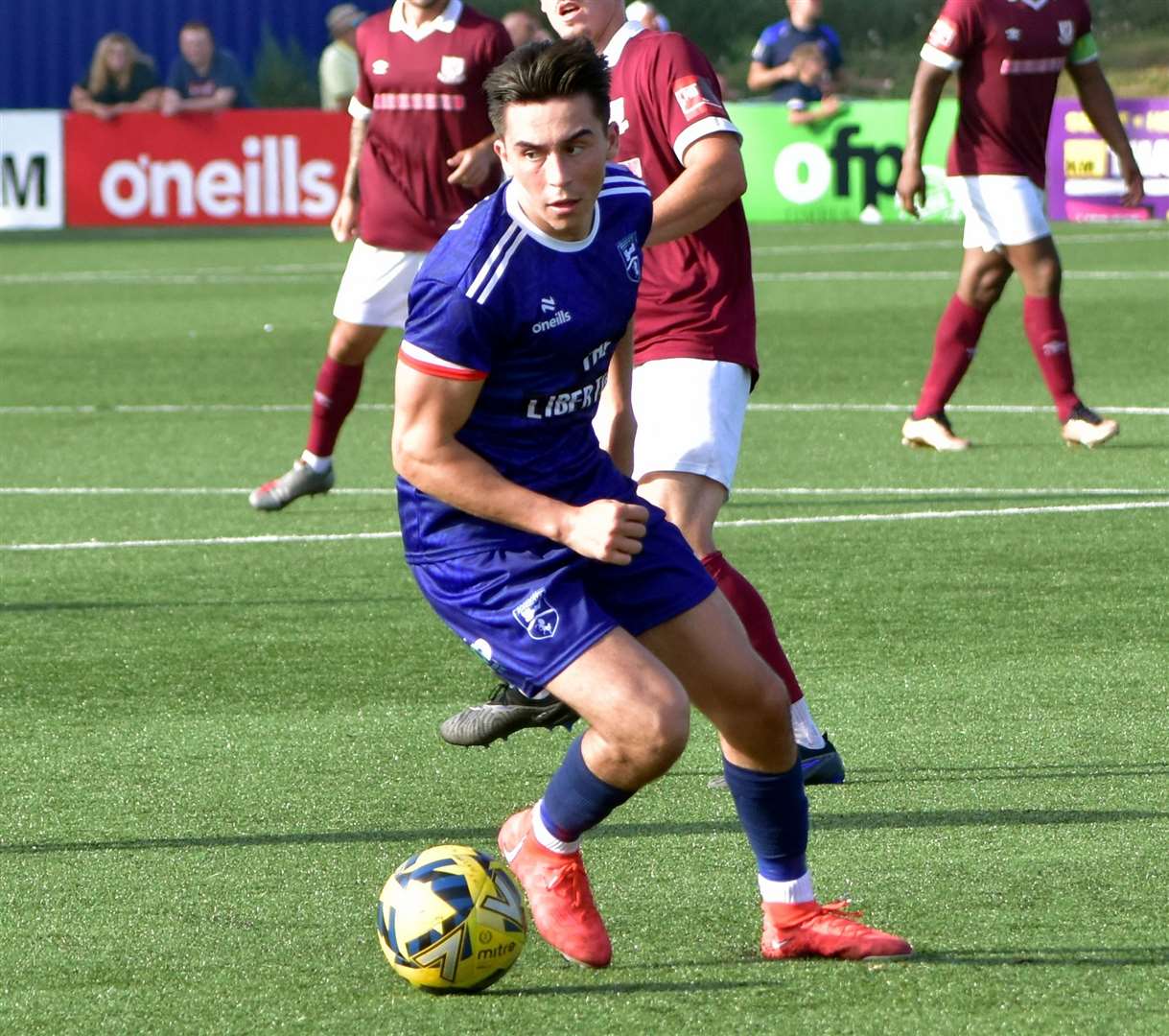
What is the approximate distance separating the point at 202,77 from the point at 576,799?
2417 cm

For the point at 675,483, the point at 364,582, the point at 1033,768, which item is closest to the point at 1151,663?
the point at 1033,768

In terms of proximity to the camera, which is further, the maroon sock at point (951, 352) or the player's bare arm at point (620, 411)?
the maroon sock at point (951, 352)

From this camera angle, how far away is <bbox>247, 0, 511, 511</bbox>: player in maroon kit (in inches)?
400

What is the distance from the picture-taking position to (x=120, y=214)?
2736 centimetres

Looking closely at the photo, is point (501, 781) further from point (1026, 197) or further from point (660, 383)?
point (1026, 197)

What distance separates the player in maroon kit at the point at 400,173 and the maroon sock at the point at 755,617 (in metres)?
4.19

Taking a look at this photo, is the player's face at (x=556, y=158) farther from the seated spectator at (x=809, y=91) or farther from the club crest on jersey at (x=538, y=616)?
the seated spectator at (x=809, y=91)

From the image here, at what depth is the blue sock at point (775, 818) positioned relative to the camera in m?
4.73

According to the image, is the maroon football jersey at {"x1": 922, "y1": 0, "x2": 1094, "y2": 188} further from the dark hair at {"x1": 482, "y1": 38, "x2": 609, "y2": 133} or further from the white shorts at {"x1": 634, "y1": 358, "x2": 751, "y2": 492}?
the dark hair at {"x1": 482, "y1": 38, "x2": 609, "y2": 133}

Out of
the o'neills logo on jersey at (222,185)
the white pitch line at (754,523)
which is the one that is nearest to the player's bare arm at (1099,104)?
the white pitch line at (754,523)

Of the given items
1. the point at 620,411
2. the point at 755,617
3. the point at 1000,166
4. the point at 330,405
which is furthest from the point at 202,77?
the point at 620,411

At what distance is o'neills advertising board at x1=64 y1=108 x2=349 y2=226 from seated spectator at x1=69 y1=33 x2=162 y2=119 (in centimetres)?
79

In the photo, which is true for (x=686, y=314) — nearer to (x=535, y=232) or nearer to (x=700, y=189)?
(x=700, y=189)

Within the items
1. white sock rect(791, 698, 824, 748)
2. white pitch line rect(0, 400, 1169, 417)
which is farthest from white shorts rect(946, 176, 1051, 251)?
white sock rect(791, 698, 824, 748)
